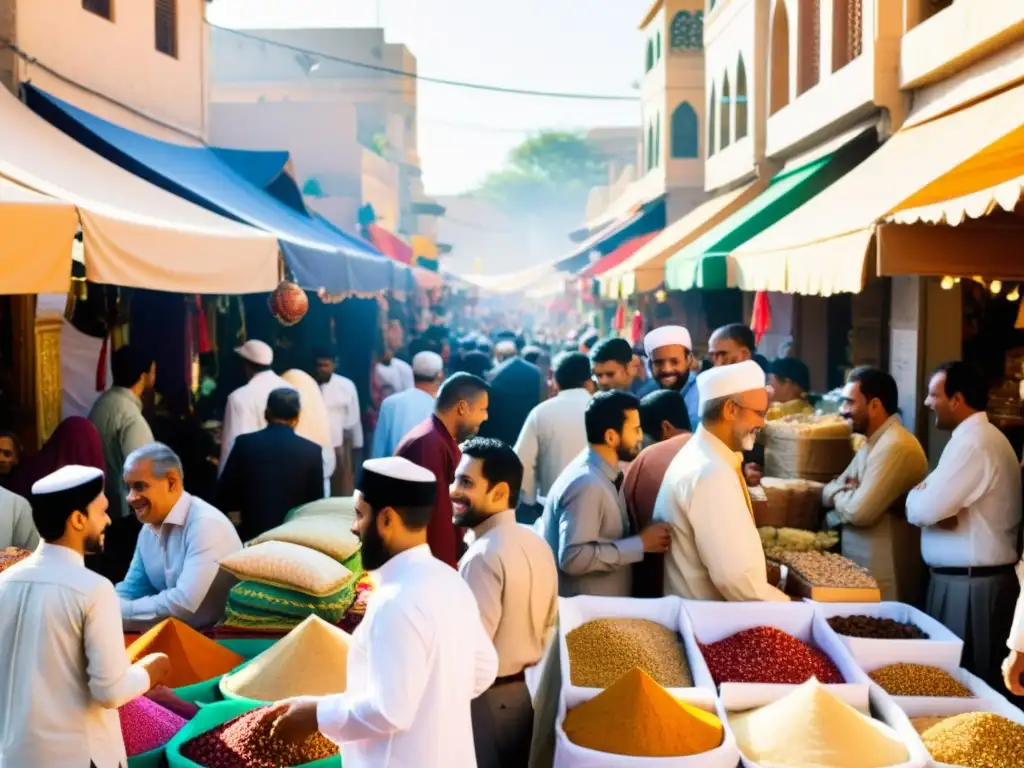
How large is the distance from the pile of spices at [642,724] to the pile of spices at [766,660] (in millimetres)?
482

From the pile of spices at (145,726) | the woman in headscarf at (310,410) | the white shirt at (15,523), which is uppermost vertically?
the woman in headscarf at (310,410)

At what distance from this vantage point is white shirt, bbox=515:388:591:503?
23.5 feet

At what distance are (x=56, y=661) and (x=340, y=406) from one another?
7.36m

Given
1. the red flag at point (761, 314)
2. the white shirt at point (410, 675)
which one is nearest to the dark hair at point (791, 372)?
the red flag at point (761, 314)

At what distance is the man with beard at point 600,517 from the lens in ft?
15.4

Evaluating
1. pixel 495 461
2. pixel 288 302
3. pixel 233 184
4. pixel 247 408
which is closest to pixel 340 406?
pixel 288 302

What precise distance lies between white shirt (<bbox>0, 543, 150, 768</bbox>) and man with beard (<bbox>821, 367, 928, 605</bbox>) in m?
4.01

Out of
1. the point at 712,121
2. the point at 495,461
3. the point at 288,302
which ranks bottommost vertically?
the point at 495,461

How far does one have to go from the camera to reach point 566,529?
482 cm

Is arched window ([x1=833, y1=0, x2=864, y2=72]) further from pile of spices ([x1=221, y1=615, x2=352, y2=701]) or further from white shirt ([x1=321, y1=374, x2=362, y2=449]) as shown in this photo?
pile of spices ([x1=221, y1=615, x2=352, y2=701])

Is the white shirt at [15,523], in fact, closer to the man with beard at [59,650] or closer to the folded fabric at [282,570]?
the folded fabric at [282,570]

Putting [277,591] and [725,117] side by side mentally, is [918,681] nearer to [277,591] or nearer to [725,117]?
[277,591]

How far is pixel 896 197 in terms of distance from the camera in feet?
19.8

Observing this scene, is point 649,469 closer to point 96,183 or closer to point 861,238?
point 861,238
